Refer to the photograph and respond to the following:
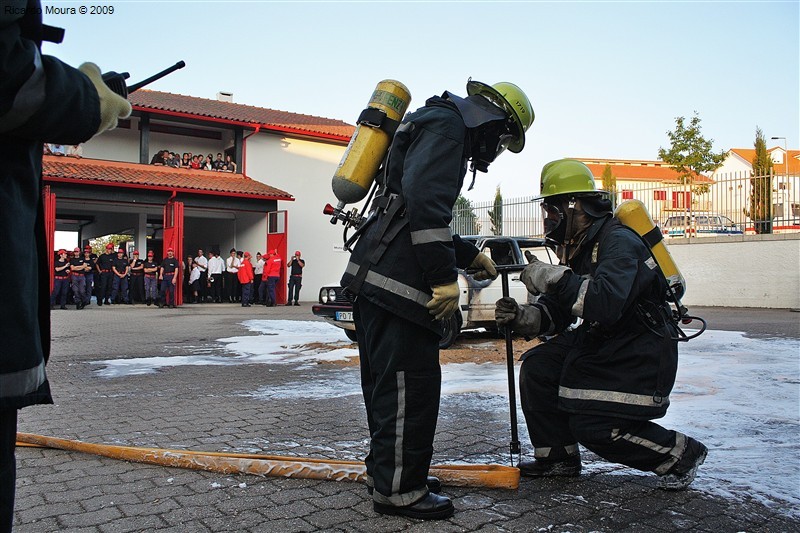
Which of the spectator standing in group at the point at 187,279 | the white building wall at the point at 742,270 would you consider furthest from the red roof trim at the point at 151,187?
the white building wall at the point at 742,270

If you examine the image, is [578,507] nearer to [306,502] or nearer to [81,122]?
[306,502]

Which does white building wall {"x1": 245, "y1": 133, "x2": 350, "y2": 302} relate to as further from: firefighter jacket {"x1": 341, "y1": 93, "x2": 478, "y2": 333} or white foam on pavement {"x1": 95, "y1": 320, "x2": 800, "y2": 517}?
firefighter jacket {"x1": 341, "y1": 93, "x2": 478, "y2": 333}

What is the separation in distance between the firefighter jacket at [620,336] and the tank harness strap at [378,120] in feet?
3.71

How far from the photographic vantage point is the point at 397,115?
3303 millimetres

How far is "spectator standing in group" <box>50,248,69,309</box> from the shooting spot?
18125 millimetres

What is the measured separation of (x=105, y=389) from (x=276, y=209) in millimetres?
18679

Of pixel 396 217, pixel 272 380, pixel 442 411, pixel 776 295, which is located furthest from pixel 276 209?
pixel 396 217

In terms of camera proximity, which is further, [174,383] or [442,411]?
[174,383]

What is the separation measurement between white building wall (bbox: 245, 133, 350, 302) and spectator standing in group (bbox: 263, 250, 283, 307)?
2.92 metres

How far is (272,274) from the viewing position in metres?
22.0

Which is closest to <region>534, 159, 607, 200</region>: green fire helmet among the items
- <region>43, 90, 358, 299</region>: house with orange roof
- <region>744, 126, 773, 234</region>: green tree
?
<region>744, 126, 773, 234</region>: green tree

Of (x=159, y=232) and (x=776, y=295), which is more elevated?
(x=159, y=232)

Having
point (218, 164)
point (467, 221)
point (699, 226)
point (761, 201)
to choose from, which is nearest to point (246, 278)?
point (218, 164)

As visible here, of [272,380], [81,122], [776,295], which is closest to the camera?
[81,122]
